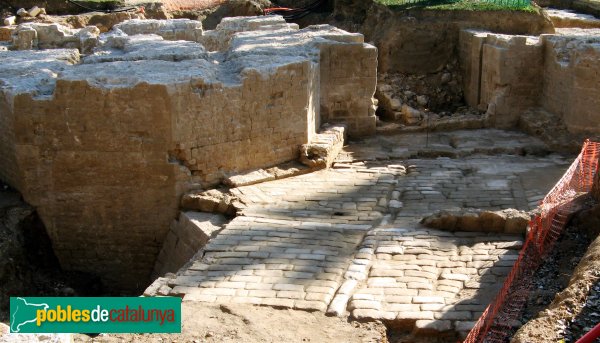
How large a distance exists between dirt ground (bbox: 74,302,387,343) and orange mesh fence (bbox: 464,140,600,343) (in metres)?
0.84

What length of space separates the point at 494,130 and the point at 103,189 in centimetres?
606

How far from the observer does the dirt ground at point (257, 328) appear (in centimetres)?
608

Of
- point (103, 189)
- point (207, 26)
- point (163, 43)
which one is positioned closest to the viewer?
point (103, 189)

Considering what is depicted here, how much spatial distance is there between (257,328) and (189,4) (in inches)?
670

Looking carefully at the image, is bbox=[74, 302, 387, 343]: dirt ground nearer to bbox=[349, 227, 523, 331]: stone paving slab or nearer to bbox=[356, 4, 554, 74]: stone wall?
bbox=[349, 227, 523, 331]: stone paving slab

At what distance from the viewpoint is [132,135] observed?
922cm

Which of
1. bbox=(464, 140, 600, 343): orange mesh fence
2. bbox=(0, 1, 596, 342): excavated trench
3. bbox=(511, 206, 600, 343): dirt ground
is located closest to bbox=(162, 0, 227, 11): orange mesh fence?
bbox=(0, 1, 596, 342): excavated trench

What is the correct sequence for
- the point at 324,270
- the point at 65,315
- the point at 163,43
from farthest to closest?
the point at 163,43 < the point at 324,270 < the point at 65,315

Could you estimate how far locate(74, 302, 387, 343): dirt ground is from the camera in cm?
608

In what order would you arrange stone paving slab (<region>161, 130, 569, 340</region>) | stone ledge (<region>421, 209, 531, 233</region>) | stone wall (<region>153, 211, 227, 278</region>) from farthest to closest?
stone wall (<region>153, 211, 227, 278</region>), stone ledge (<region>421, 209, 531, 233</region>), stone paving slab (<region>161, 130, 569, 340</region>)

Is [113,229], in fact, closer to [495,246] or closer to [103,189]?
[103,189]

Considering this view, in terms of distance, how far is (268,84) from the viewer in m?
9.96

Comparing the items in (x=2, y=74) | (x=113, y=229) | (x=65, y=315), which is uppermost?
(x=2, y=74)

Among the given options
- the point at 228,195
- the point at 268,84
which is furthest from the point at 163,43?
the point at 228,195
